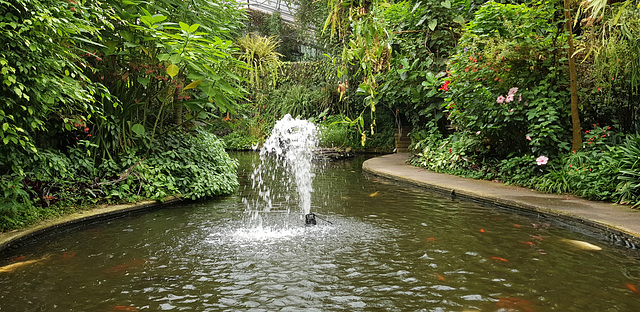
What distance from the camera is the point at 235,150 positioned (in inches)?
687

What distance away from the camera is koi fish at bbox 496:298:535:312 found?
2654mm

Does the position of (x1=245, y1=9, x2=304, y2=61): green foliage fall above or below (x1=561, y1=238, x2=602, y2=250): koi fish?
above

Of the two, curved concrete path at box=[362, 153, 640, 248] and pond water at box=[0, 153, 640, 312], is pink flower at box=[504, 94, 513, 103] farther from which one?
pond water at box=[0, 153, 640, 312]

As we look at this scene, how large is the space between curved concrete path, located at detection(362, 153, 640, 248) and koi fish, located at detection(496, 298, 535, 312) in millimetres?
1886


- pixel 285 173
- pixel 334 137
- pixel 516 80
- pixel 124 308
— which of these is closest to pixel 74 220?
pixel 124 308

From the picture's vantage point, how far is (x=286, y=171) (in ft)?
35.6

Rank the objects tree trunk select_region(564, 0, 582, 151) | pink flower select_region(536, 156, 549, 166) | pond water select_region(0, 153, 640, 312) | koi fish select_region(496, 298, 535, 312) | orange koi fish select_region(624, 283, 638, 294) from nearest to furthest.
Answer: koi fish select_region(496, 298, 535, 312)
pond water select_region(0, 153, 640, 312)
orange koi fish select_region(624, 283, 638, 294)
tree trunk select_region(564, 0, 582, 151)
pink flower select_region(536, 156, 549, 166)

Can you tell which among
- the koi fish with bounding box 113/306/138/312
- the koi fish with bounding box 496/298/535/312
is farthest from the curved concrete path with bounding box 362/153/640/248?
the koi fish with bounding box 113/306/138/312

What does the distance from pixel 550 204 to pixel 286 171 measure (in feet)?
21.9

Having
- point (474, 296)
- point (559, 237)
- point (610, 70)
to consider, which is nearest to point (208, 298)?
point (474, 296)

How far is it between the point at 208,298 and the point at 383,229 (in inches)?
88.9

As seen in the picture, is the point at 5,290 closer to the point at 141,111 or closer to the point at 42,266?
the point at 42,266

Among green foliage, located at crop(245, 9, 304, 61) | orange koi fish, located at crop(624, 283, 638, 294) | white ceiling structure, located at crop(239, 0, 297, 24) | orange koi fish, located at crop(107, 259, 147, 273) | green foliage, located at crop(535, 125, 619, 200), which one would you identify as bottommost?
orange koi fish, located at crop(107, 259, 147, 273)

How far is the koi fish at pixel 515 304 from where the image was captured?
104 inches
